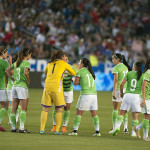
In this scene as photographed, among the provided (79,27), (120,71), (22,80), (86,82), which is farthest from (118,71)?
(79,27)

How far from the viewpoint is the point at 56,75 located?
447 inches

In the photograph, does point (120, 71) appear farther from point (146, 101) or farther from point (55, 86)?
point (55, 86)

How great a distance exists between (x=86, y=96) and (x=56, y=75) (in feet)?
2.86

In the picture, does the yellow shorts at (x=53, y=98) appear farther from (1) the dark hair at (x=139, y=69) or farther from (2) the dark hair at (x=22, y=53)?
(1) the dark hair at (x=139, y=69)

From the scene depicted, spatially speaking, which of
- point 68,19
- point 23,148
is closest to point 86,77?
point 23,148

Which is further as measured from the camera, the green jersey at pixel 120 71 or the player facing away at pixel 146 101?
the green jersey at pixel 120 71

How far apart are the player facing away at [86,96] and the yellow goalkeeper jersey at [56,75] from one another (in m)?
0.39

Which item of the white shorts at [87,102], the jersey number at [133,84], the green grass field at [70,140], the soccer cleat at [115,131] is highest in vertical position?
the jersey number at [133,84]

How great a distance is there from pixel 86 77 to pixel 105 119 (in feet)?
12.9

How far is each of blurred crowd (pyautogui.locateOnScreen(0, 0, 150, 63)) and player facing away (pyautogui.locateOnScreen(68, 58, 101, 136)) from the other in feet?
48.2

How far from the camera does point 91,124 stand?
1412cm

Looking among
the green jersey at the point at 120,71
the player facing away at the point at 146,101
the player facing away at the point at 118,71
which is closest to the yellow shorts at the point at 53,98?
the player facing away at the point at 118,71

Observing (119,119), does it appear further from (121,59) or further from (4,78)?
(4,78)

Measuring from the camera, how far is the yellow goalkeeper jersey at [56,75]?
11344 mm
